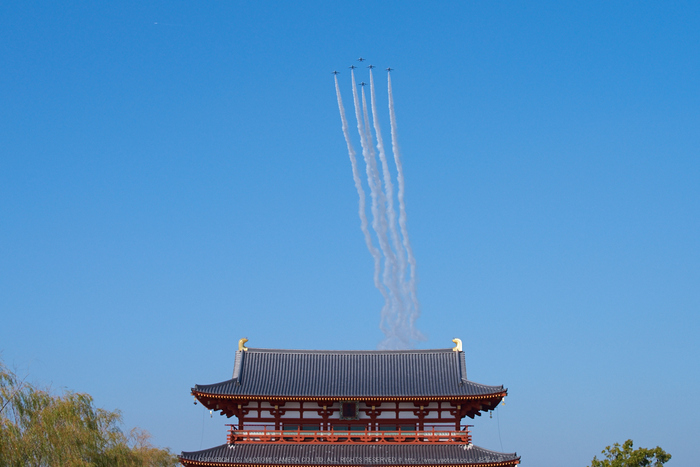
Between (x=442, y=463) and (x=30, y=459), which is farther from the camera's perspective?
(x=442, y=463)

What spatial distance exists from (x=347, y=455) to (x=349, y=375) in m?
4.15

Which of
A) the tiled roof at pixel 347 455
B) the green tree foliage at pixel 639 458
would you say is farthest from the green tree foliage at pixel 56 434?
the green tree foliage at pixel 639 458

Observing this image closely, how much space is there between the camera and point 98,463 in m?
28.3

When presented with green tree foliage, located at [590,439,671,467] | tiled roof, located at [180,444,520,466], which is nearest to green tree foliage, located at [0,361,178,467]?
tiled roof, located at [180,444,520,466]

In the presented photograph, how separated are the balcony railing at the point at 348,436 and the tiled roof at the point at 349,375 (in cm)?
177

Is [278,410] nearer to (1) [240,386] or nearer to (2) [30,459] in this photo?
(1) [240,386]

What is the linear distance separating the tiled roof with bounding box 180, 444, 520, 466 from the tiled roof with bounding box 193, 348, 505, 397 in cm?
234

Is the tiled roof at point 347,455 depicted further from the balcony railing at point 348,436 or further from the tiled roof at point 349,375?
the tiled roof at point 349,375

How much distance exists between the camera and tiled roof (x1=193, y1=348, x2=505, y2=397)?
3188 cm

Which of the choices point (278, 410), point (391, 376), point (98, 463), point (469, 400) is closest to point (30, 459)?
point (98, 463)

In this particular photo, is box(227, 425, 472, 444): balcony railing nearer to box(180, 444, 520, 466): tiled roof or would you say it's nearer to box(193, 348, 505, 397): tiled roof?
box(180, 444, 520, 466): tiled roof

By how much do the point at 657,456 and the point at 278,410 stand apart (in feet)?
77.8

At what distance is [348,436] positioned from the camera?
3161 centimetres

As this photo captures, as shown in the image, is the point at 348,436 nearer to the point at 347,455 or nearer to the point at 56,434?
the point at 347,455
